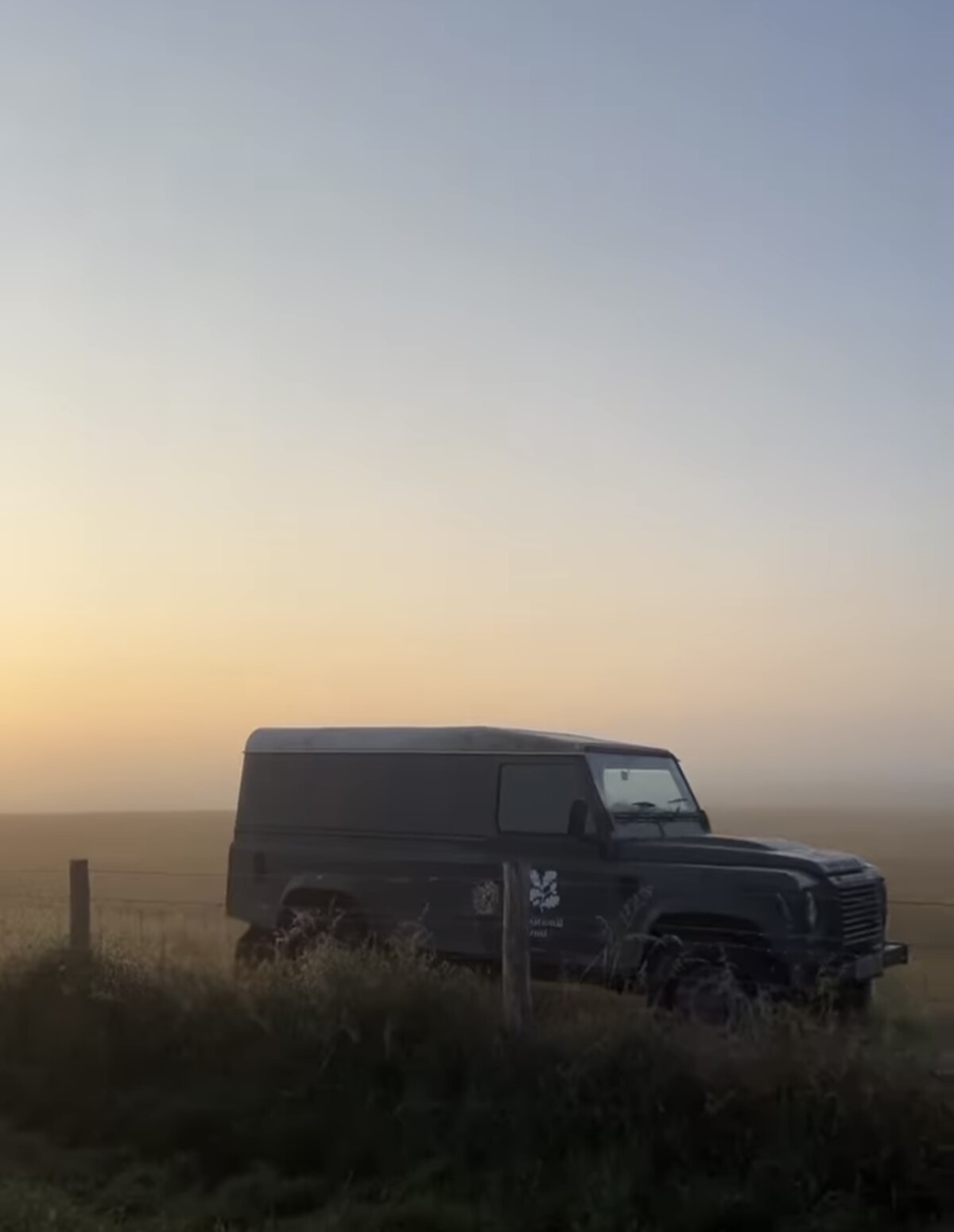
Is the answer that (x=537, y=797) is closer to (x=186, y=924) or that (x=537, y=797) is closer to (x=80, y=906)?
(x=186, y=924)

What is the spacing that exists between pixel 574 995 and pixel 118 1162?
293 centimetres

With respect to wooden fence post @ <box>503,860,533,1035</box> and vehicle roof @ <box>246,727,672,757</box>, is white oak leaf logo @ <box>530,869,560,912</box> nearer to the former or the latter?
vehicle roof @ <box>246,727,672,757</box>

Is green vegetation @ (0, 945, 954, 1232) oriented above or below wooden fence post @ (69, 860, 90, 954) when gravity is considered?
below

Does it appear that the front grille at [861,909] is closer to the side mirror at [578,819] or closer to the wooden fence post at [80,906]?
the side mirror at [578,819]

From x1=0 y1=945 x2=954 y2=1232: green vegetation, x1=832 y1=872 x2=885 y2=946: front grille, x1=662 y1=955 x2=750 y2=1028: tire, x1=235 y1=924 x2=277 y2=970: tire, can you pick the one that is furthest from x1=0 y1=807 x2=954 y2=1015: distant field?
x1=0 y1=945 x2=954 y2=1232: green vegetation

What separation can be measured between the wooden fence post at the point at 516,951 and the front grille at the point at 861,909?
2905 millimetres

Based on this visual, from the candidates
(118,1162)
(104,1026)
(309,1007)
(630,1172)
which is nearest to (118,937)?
(104,1026)

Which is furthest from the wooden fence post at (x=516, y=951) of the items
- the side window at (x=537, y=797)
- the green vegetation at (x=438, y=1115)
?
the side window at (x=537, y=797)

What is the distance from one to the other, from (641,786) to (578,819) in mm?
913

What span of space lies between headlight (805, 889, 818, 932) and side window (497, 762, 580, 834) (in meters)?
2.12

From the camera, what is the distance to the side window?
40.2 ft

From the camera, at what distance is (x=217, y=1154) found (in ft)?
26.4

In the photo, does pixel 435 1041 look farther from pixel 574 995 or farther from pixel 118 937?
pixel 118 937

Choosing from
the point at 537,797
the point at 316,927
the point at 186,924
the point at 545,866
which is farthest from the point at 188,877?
the point at 545,866
